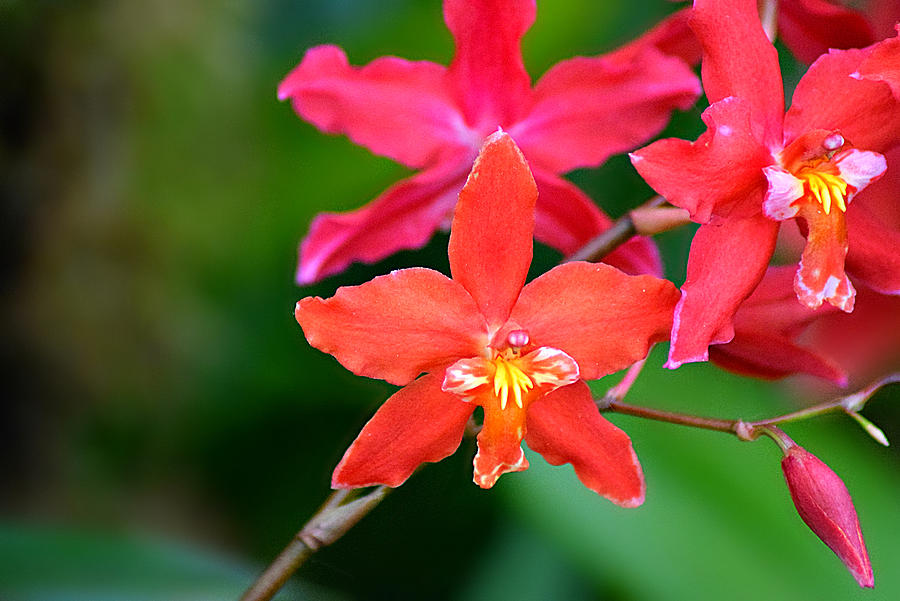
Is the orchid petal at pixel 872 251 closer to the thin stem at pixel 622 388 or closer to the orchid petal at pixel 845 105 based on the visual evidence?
the orchid petal at pixel 845 105

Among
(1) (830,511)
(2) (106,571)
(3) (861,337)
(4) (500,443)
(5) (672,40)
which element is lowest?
(3) (861,337)

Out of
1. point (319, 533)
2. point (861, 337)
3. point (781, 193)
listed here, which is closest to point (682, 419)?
point (781, 193)

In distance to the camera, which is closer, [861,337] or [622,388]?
[622,388]

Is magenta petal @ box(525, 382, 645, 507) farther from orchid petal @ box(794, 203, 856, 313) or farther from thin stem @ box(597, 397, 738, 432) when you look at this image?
orchid petal @ box(794, 203, 856, 313)

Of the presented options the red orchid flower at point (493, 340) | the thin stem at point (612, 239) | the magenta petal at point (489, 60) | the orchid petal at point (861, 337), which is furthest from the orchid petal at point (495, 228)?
the orchid petal at point (861, 337)

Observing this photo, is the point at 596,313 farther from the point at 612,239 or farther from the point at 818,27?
the point at 818,27

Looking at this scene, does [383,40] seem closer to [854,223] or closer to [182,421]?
[182,421]

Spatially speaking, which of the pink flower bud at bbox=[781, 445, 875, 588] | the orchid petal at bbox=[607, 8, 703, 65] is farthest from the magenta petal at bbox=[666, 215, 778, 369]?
the orchid petal at bbox=[607, 8, 703, 65]
